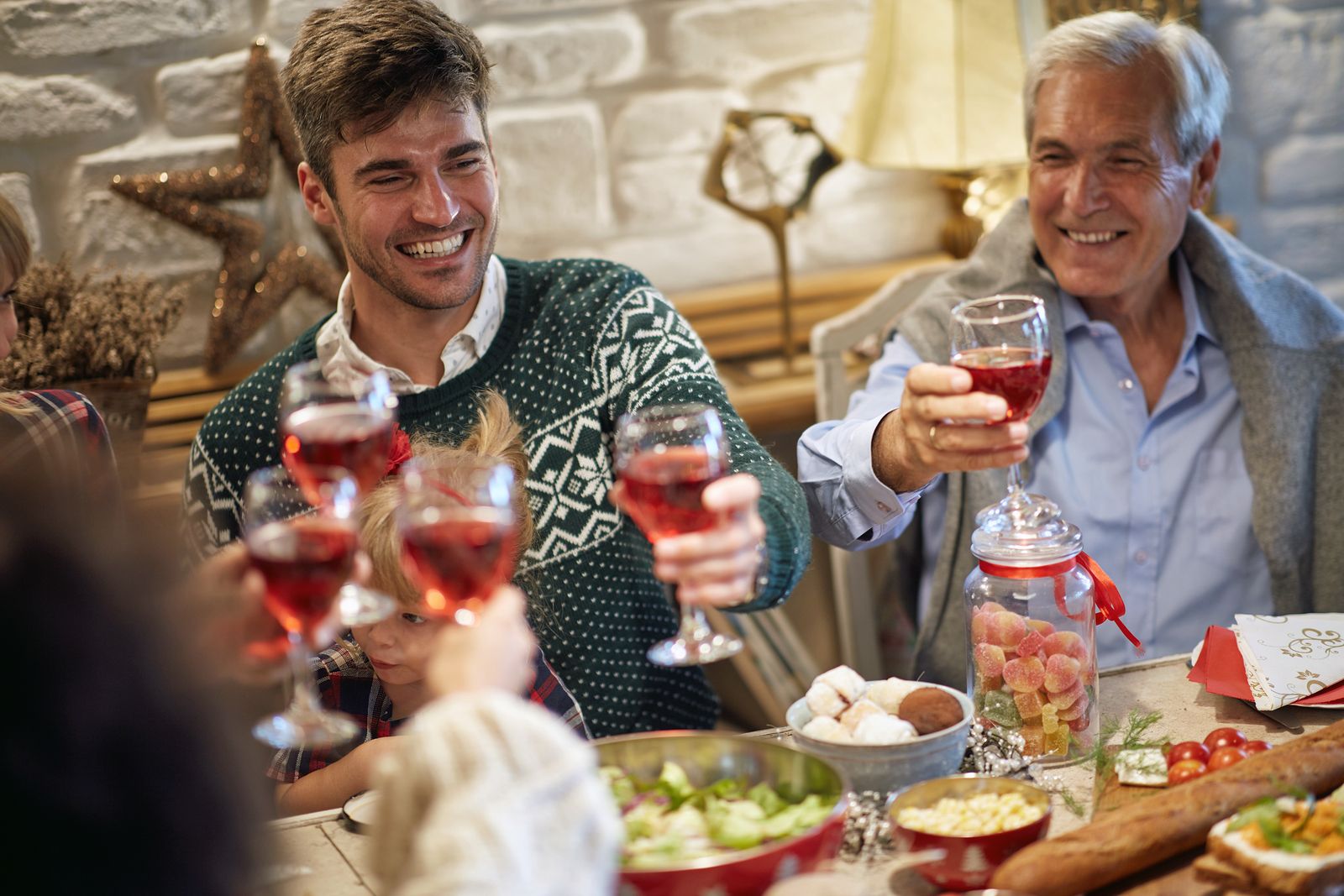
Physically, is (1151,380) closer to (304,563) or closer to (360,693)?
(360,693)

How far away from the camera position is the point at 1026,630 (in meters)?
1.50

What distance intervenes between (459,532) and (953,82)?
2.02 m

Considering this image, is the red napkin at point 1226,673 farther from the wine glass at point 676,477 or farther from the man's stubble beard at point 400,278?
the man's stubble beard at point 400,278

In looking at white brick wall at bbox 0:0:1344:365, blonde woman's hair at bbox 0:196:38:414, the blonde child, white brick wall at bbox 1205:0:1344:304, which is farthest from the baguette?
white brick wall at bbox 1205:0:1344:304

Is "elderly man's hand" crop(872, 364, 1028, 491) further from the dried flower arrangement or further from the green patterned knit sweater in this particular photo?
the dried flower arrangement

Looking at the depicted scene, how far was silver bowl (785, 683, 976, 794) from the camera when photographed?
4.22ft

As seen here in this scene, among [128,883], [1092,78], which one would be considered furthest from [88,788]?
[1092,78]

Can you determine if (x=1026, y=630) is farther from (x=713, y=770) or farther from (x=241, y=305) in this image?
(x=241, y=305)

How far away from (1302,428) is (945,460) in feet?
2.89

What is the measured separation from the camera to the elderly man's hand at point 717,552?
116cm

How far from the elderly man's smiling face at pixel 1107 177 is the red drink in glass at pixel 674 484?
1247 millimetres

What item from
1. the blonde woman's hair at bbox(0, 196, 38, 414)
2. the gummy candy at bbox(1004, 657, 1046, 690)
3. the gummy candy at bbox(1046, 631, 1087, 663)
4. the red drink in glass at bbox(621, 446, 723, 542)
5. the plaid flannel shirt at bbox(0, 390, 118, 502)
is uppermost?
the blonde woman's hair at bbox(0, 196, 38, 414)

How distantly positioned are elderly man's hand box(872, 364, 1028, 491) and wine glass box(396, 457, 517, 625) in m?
0.57

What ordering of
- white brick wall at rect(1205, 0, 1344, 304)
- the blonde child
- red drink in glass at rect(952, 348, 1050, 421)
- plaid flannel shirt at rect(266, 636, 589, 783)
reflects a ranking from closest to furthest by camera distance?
red drink in glass at rect(952, 348, 1050, 421)
the blonde child
plaid flannel shirt at rect(266, 636, 589, 783)
white brick wall at rect(1205, 0, 1344, 304)
